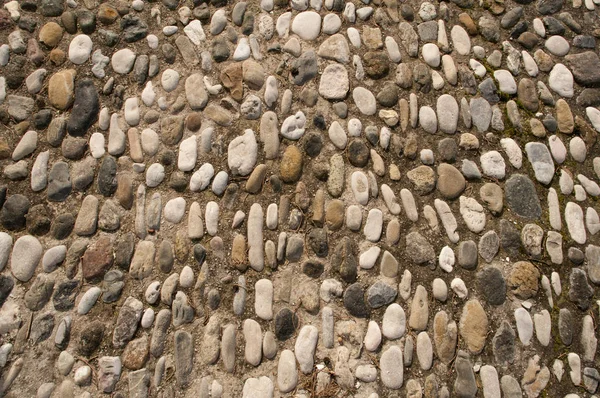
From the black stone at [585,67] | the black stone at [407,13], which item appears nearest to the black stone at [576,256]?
the black stone at [585,67]

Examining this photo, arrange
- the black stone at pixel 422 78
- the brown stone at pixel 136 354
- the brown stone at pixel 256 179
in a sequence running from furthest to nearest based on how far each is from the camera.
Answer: the black stone at pixel 422 78, the brown stone at pixel 256 179, the brown stone at pixel 136 354

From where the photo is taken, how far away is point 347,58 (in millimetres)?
2412

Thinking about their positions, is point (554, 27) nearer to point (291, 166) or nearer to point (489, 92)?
point (489, 92)

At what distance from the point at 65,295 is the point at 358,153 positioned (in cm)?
138

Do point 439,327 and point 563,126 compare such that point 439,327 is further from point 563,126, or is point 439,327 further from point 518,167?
point 563,126

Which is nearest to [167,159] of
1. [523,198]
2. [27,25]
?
[27,25]

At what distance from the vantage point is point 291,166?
87.7 inches

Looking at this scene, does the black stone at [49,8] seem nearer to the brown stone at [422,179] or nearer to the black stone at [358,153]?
the black stone at [358,153]

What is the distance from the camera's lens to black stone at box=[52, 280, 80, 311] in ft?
6.70

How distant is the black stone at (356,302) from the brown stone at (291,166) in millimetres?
545

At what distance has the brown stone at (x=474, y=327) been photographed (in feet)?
6.72

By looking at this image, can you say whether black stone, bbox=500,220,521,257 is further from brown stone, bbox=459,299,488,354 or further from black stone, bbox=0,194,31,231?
black stone, bbox=0,194,31,231

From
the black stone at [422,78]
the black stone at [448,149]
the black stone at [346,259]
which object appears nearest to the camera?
the black stone at [346,259]

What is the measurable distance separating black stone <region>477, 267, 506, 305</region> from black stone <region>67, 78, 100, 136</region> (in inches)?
73.3
